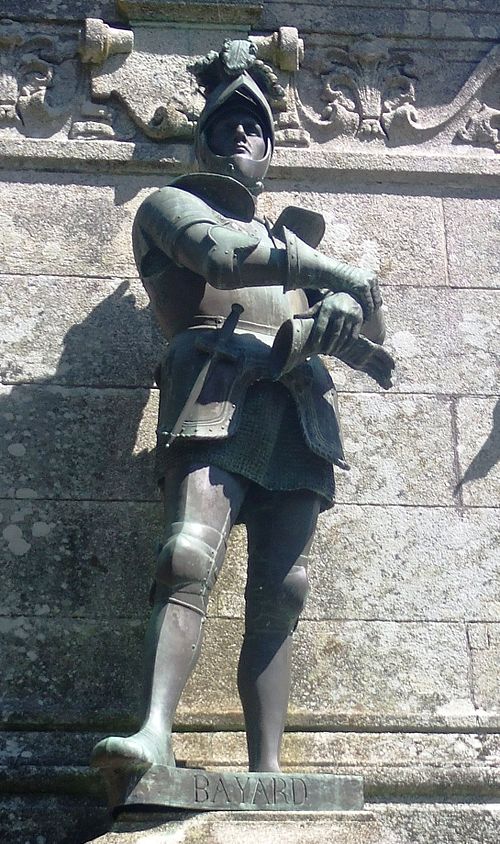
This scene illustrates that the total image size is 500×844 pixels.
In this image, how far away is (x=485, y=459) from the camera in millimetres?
5480

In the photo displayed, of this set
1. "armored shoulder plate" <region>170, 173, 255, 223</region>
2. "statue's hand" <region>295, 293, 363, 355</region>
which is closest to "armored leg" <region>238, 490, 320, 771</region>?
"statue's hand" <region>295, 293, 363, 355</region>

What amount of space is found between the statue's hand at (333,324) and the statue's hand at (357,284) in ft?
0.21

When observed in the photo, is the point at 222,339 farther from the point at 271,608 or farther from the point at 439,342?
the point at 439,342

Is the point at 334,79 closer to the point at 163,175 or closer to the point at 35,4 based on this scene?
the point at 163,175

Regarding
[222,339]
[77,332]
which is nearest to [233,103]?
[222,339]

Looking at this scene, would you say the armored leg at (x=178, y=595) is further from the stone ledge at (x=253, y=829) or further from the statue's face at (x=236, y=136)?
the statue's face at (x=236, y=136)

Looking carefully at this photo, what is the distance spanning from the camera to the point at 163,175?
5953mm

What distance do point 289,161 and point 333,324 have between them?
6.01 ft

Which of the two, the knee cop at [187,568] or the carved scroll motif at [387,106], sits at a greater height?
the carved scroll motif at [387,106]

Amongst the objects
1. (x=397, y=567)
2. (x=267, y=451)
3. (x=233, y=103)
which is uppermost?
(x=233, y=103)

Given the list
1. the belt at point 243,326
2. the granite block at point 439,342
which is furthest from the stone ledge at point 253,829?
the granite block at point 439,342

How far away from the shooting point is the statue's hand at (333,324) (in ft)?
14.2

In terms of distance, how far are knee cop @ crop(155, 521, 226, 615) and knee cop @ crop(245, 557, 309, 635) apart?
0.25 m

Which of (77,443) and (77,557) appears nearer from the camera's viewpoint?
(77,557)
